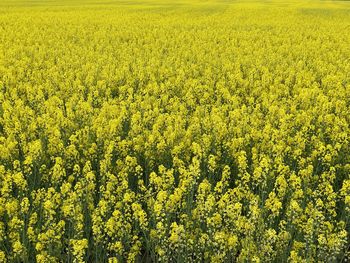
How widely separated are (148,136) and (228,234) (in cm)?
263

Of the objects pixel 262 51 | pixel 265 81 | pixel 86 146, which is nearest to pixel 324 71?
pixel 265 81

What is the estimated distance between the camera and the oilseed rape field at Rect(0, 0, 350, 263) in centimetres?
417

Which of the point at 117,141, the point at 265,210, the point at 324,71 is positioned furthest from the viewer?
the point at 324,71

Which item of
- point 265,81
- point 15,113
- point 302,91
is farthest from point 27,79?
point 302,91

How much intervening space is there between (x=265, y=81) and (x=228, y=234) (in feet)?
22.6

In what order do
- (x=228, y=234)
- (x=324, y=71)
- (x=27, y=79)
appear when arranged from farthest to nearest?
(x=324, y=71) < (x=27, y=79) < (x=228, y=234)

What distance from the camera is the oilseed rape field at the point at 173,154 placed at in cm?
417

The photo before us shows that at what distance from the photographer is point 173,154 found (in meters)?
5.97

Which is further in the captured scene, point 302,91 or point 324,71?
point 324,71

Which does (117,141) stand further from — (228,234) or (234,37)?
(234,37)

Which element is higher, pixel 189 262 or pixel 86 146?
pixel 86 146

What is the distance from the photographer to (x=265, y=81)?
10.4 meters

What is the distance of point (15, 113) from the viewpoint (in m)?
7.30

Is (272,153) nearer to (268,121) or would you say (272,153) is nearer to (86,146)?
(268,121)
